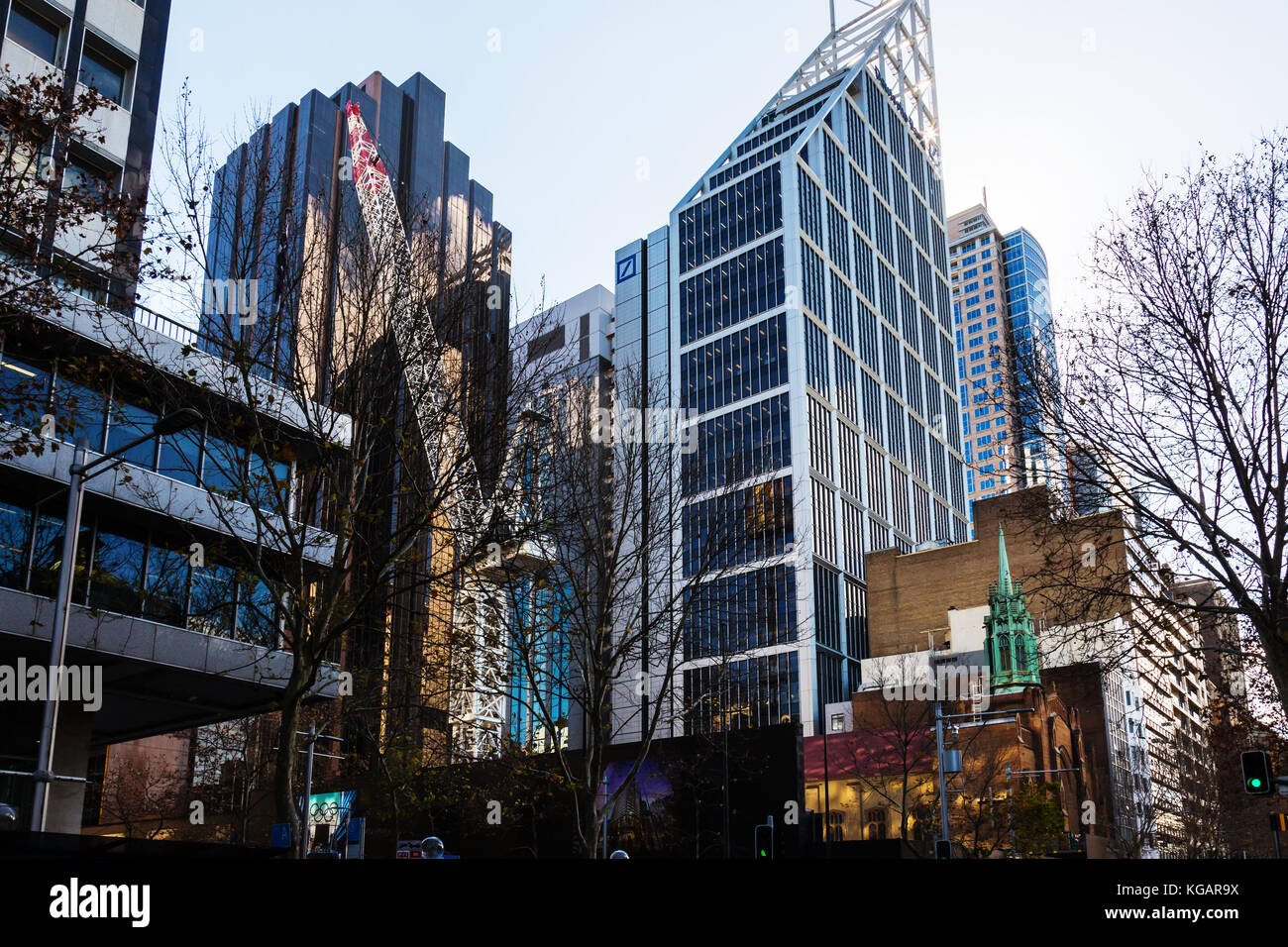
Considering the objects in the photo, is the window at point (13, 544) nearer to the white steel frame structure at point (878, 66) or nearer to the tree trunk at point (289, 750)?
the tree trunk at point (289, 750)

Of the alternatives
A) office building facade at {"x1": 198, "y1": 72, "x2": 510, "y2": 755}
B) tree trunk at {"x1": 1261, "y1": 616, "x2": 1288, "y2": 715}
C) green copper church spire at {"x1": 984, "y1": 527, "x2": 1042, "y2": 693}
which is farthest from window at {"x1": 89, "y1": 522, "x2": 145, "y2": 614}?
green copper church spire at {"x1": 984, "y1": 527, "x2": 1042, "y2": 693}

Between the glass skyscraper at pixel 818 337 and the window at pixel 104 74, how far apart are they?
232 ft

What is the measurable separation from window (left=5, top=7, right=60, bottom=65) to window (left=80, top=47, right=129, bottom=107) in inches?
38.2

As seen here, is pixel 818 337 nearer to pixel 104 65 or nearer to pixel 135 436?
pixel 104 65

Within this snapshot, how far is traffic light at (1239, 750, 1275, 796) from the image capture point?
20.3 meters

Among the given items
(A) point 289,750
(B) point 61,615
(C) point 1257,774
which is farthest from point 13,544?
(C) point 1257,774

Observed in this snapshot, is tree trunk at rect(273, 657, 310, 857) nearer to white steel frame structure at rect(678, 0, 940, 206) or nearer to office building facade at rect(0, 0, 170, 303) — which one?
office building facade at rect(0, 0, 170, 303)

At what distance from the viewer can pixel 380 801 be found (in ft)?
143

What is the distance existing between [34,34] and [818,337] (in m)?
95.4

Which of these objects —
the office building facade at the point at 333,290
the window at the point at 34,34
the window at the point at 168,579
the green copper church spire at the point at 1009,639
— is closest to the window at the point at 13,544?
the window at the point at 168,579

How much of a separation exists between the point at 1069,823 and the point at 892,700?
17.9m

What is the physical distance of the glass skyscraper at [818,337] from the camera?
4301 inches

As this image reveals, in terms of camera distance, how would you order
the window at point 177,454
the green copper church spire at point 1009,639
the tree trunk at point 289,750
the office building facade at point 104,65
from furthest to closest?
1. the green copper church spire at point 1009,639
2. the office building facade at point 104,65
3. the window at point 177,454
4. the tree trunk at point 289,750
